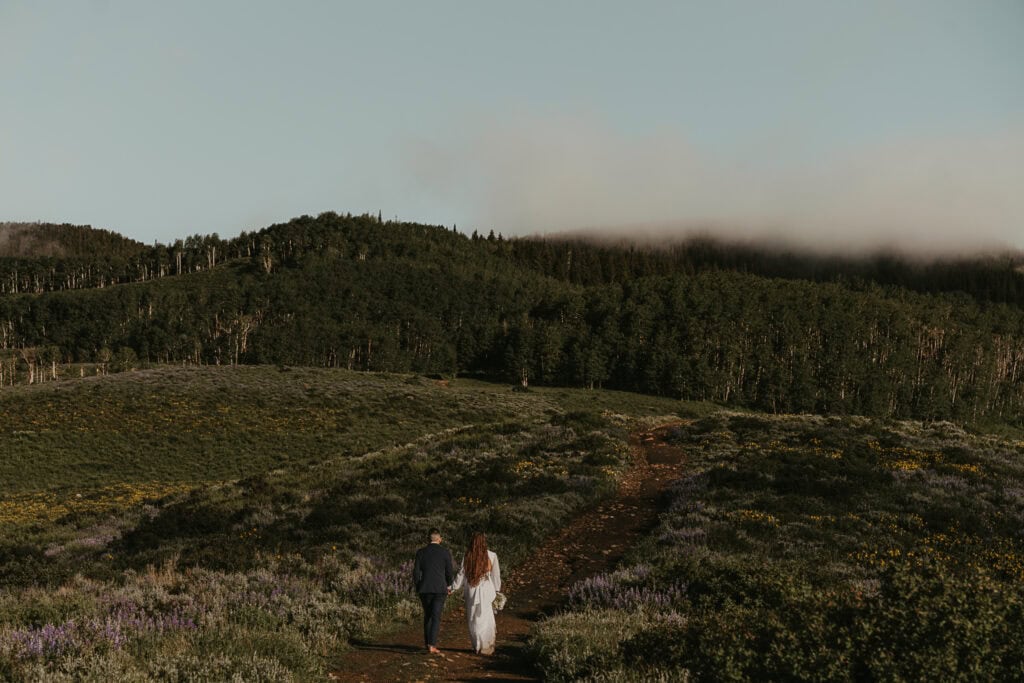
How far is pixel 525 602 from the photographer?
14812 millimetres

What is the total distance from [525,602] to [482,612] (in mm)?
3683

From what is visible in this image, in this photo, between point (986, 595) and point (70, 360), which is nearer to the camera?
point (986, 595)

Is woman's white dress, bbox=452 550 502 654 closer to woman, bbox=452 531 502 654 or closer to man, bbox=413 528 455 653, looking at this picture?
woman, bbox=452 531 502 654

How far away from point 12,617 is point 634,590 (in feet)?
34.7

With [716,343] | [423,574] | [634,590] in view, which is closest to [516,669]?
[423,574]

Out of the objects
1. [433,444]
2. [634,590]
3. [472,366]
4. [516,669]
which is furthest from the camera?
[472,366]

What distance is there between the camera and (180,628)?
10.8 meters

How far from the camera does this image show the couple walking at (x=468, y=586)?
11429 millimetres

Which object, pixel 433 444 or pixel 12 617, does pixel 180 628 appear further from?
pixel 433 444

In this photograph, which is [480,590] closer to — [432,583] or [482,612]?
[482,612]

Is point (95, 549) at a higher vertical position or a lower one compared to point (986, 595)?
lower

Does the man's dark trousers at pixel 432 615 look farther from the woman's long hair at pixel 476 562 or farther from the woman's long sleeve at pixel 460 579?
the woman's long hair at pixel 476 562

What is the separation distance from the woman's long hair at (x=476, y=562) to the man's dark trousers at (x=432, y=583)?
36 centimetres

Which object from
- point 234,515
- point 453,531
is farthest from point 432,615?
point 234,515
